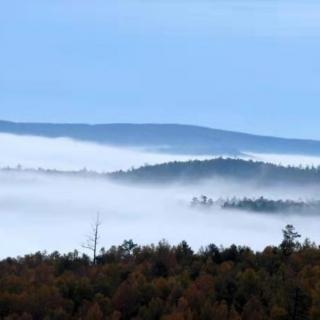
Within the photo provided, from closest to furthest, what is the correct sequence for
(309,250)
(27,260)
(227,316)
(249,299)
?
(227,316) < (249,299) < (309,250) < (27,260)

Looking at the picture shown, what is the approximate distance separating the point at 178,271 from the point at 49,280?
423 inches

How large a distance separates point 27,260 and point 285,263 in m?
27.9

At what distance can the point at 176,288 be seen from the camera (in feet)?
212

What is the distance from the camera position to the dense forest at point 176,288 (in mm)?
58125

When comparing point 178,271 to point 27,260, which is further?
point 27,260

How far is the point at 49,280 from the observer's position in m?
71.1

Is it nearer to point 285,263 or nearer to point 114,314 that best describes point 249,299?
point 114,314

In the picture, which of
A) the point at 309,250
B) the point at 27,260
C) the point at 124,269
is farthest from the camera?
the point at 27,260

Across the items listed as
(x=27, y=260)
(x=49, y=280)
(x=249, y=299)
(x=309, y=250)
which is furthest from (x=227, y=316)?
(x=27, y=260)

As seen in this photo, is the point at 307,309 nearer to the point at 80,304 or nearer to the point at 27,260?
the point at 80,304

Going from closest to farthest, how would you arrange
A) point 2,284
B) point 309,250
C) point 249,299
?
point 249,299, point 2,284, point 309,250

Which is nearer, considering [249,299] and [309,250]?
[249,299]

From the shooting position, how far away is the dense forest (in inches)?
2288

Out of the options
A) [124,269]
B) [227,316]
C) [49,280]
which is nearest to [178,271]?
[124,269]
